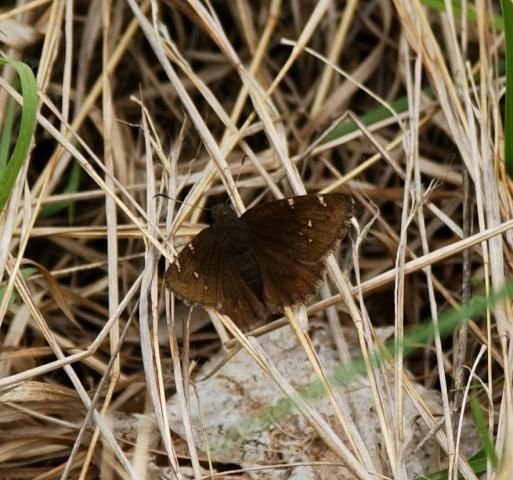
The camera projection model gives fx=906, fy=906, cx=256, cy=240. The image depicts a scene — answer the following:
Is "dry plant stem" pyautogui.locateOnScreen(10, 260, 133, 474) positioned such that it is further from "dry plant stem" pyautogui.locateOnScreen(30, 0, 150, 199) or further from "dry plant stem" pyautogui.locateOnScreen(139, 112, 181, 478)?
"dry plant stem" pyautogui.locateOnScreen(30, 0, 150, 199)

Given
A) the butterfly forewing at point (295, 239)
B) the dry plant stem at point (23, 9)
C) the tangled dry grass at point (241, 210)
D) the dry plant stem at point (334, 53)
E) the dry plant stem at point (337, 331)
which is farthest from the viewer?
the dry plant stem at point (334, 53)

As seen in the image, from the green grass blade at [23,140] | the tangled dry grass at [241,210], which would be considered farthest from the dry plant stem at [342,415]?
the green grass blade at [23,140]

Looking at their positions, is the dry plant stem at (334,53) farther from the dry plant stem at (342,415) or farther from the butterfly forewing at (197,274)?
the dry plant stem at (342,415)

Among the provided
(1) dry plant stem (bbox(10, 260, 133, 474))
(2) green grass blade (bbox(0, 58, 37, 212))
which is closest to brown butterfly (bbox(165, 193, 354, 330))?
(1) dry plant stem (bbox(10, 260, 133, 474))

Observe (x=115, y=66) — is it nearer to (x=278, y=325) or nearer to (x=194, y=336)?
(x=194, y=336)

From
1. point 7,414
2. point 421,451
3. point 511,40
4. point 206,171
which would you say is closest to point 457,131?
point 511,40
